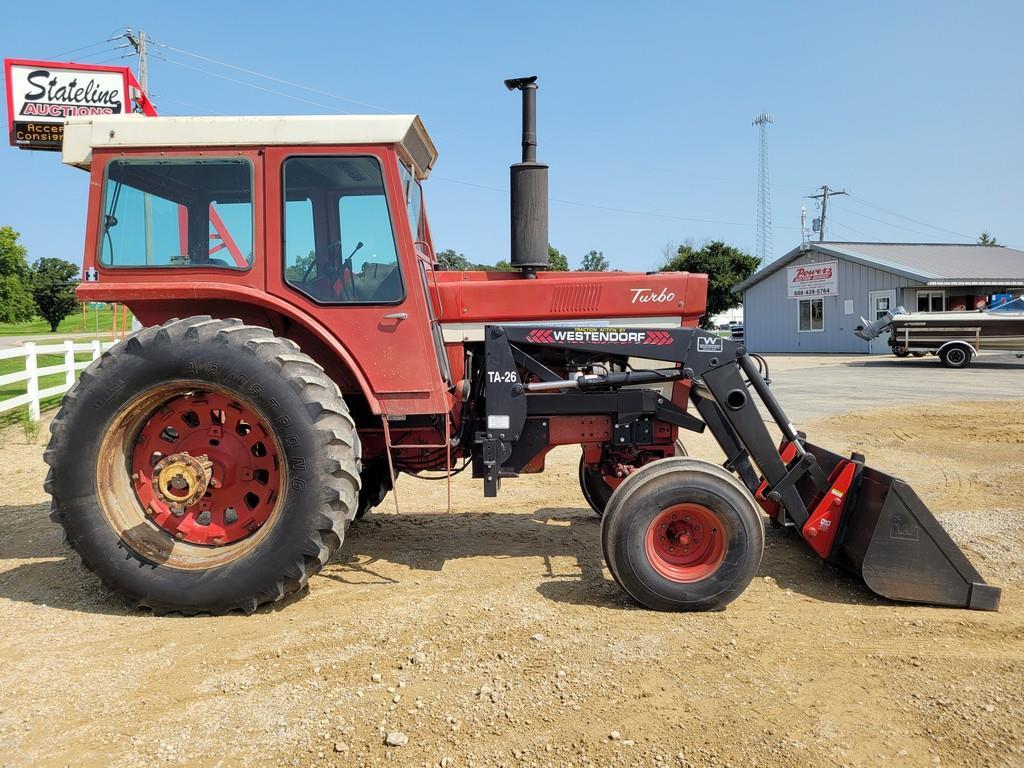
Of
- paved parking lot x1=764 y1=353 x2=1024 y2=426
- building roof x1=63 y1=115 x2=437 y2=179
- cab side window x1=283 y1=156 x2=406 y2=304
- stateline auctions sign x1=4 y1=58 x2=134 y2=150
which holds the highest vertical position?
stateline auctions sign x1=4 y1=58 x2=134 y2=150

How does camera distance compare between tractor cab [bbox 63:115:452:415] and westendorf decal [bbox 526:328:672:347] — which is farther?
westendorf decal [bbox 526:328:672:347]

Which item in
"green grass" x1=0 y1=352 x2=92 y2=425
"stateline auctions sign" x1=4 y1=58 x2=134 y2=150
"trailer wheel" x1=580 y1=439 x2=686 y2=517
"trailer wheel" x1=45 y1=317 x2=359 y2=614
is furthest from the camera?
"stateline auctions sign" x1=4 y1=58 x2=134 y2=150

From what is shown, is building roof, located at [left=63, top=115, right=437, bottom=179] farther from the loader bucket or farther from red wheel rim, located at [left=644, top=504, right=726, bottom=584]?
the loader bucket

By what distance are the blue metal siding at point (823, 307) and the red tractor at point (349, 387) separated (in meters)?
A: 23.4

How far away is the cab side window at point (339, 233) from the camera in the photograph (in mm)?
3986

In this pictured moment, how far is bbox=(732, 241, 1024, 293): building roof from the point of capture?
23891 millimetres

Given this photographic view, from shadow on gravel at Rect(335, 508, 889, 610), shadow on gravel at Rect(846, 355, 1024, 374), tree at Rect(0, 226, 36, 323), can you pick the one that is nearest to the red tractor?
shadow on gravel at Rect(335, 508, 889, 610)

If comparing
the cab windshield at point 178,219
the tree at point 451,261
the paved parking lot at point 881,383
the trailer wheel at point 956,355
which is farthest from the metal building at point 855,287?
the cab windshield at point 178,219

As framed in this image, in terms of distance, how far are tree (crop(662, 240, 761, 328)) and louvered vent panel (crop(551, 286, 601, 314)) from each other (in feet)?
110

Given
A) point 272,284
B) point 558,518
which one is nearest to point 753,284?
point 558,518

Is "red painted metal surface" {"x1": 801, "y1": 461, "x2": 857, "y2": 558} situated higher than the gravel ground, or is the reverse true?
"red painted metal surface" {"x1": 801, "y1": 461, "x2": 857, "y2": 558}

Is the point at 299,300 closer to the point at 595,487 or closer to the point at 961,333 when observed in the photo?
the point at 595,487

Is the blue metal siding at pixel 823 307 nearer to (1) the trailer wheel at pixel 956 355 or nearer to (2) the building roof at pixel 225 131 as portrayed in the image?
(1) the trailer wheel at pixel 956 355

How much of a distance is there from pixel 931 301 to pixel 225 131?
87.2 ft
